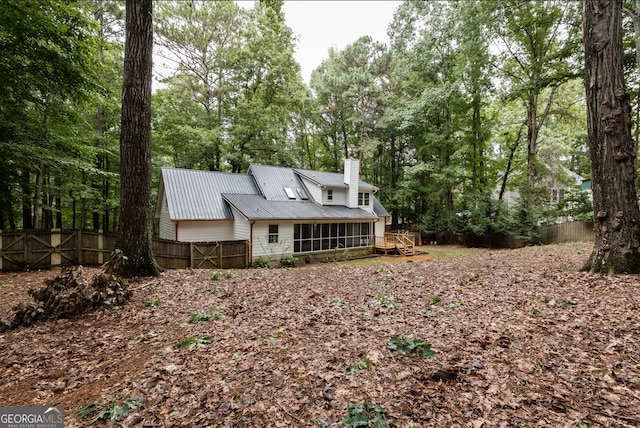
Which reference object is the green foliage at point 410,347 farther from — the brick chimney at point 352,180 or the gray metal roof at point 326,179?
the brick chimney at point 352,180

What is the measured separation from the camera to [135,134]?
5.64 m

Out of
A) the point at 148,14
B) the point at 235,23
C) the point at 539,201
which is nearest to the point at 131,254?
the point at 148,14

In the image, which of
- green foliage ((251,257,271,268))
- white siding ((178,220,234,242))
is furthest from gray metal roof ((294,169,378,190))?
green foliage ((251,257,271,268))

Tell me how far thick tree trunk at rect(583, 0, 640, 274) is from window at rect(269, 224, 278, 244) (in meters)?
12.0

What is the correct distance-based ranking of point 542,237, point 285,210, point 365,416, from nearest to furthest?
point 365,416 → point 285,210 → point 542,237

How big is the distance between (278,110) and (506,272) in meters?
20.2

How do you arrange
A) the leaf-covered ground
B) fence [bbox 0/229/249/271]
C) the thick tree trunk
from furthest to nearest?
1. fence [bbox 0/229/249/271]
2. the thick tree trunk
3. the leaf-covered ground

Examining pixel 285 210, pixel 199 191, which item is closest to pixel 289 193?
pixel 285 210

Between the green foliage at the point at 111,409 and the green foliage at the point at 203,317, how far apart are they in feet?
5.33

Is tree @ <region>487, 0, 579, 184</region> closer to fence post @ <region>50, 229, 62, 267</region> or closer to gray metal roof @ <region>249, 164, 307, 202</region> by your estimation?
gray metal roof @ <region>249, 164, 307, 202</region>

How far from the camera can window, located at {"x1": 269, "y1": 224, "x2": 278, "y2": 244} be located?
14.2 meters

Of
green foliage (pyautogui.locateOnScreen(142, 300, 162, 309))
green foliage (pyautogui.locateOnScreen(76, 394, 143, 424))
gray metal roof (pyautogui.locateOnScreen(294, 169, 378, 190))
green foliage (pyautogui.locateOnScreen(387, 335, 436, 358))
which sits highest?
gray metal roof (pyautogui.locateOnScreen(294, 169, 378, 190))

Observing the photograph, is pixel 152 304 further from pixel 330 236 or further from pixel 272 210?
pixel 330 236

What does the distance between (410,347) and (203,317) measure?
308cm
